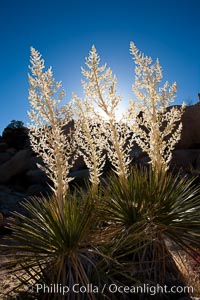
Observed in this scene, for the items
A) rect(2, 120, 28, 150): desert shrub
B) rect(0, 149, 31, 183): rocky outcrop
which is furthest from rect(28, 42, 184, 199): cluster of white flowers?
rect(2, 120, 28, 150): desert shrub

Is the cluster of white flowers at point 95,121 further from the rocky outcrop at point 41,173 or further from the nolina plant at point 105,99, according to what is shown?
the rocky outcrop at point 41,173

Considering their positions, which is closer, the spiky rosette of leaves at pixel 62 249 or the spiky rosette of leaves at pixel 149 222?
the spiky rosette of leaves at pixel 62 249

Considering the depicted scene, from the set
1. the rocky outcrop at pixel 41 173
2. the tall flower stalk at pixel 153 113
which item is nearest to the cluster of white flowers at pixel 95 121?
the tall flower stalk at pixel 153 113

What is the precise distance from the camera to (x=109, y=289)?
132 inches

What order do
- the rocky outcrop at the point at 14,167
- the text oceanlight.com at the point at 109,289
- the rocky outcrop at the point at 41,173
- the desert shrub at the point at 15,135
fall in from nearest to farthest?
the text oceanlight.com at the point at 109,289
the rocky outcrop at the point at 41,173
the rocky outcrop at the point at 14,167
the desert shrub at the point at 15,135

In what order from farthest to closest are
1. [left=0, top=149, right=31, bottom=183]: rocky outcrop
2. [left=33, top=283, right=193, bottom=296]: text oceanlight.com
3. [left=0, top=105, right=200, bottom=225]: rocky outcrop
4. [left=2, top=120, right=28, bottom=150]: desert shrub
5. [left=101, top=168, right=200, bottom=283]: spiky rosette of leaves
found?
[left=2, top=120, right=28, bottom=150]: desert shrub, [left=0, top=149, right=31, bottom=183]: rocky outcrop, [left=0, top=105, right=200, bottom=225]: rocky outcrop, [left=101, top=168, right=200, bottom=283]: spiky rosette of leaves, [left=33, top=283, right=193, bottom=296]: text oceanlight.com

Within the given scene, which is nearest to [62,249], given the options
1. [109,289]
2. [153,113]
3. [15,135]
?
[109,289]

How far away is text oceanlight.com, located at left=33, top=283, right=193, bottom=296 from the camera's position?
3.18 m

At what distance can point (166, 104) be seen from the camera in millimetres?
5566

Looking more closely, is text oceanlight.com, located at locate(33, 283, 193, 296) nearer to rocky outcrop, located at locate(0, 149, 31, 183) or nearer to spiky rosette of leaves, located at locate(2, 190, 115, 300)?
spiky rosette of leaves, located at locate(2, 190, 115, 300)

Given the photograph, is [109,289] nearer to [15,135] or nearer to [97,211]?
[97,211]

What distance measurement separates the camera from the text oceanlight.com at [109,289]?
10.4ft

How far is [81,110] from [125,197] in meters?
1.95

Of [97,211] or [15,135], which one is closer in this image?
[97,211]
